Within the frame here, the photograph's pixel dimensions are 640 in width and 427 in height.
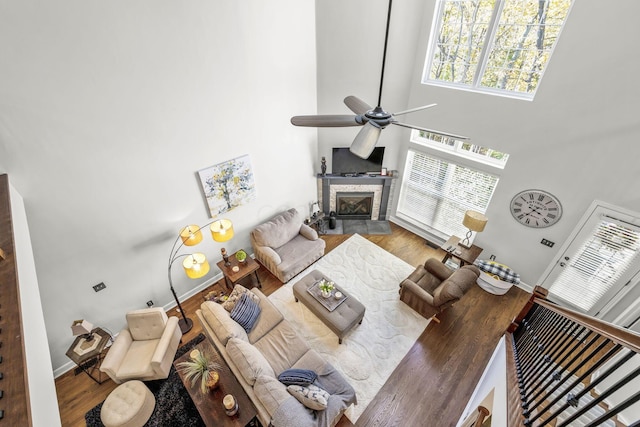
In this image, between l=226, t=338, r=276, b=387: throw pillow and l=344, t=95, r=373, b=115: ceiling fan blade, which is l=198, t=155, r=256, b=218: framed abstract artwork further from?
l=344, t=95, r=373, b=115: ceiling fan blade

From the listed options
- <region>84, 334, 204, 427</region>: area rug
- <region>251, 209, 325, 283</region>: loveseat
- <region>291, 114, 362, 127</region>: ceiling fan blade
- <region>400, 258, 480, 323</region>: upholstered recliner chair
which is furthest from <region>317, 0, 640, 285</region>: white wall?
<region>84, 334, 204, 427</region>: area rug

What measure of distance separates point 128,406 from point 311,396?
Result: 7.42 ft

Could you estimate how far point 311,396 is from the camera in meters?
3.07

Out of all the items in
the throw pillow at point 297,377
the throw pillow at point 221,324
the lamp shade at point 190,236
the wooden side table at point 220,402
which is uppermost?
the lamp shade at point 190,236

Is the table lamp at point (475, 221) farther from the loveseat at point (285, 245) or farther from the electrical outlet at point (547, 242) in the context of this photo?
the loveseat at point (285, 245)

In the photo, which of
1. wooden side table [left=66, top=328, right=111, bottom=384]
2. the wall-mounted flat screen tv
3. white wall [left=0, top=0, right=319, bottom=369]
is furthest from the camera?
the wall-mounted flat screen tv

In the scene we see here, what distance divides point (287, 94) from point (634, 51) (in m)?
4.62

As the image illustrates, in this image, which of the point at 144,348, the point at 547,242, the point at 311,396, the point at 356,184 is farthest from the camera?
the point at 356,184

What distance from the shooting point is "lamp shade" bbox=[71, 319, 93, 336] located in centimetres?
372

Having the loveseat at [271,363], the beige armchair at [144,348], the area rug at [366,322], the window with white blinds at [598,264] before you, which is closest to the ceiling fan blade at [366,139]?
the loveseat at [271,363]

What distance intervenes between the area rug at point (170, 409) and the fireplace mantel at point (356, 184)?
14.7 feet

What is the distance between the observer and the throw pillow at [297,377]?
3.33 m

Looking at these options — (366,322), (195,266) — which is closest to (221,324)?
(195,266)

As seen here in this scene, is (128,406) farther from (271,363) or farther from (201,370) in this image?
(271,363)
